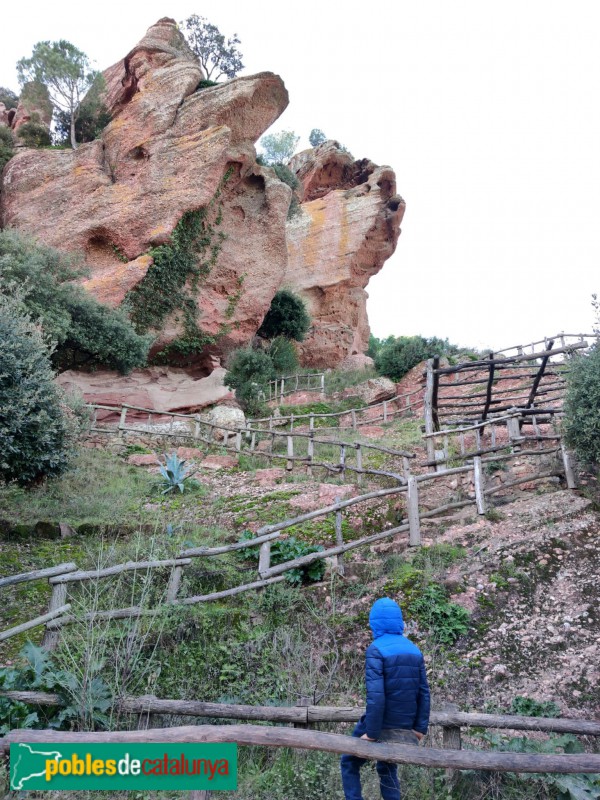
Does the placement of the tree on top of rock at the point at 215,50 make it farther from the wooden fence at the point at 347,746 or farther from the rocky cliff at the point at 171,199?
the wooden fence at the point at 347,746

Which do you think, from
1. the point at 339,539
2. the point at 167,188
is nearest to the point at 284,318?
the point at 167,188

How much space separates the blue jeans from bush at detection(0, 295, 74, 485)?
6683 millimetres

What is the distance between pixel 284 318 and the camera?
97.5 feet

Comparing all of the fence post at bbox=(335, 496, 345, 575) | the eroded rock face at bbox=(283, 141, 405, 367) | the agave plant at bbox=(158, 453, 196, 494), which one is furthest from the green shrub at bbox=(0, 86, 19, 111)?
the fence post at bbox=(335, 496, 345, 575)

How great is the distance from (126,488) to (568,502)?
8.11 metres

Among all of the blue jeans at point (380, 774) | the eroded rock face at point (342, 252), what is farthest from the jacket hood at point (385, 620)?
the eroded rock face at point (342, 252)

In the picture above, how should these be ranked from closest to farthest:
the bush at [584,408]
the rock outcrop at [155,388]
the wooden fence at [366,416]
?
the bush at [584,408]
the rock outcrop at [155,388]
the wooden fence at [366,416]

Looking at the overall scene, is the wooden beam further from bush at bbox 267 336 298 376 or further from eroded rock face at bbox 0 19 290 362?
bush at bbox 267 336 298 376

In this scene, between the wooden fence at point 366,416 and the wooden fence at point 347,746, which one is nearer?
the wooden fence at point 347,746

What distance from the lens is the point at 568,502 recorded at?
8086 millimetres

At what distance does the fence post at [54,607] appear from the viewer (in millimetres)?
5469

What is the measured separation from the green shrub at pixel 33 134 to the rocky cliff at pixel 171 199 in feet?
7.70

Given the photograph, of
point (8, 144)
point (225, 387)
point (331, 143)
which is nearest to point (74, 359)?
point (225, 387)

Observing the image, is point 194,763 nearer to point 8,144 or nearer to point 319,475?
point 319,475
